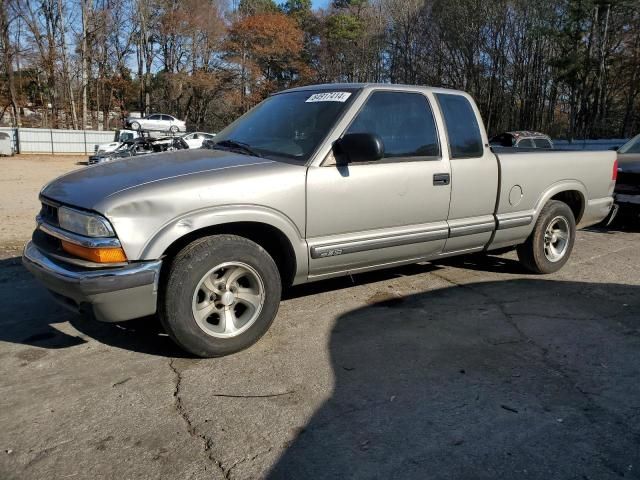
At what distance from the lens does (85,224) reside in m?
3.13

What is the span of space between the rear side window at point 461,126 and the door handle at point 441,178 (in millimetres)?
225

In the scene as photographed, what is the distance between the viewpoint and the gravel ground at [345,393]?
2451 millimetres

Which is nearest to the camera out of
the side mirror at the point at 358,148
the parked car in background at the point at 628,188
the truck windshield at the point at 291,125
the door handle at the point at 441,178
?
the side mirror at the point at 358,148

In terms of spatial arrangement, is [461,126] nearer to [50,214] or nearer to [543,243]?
[543,243]

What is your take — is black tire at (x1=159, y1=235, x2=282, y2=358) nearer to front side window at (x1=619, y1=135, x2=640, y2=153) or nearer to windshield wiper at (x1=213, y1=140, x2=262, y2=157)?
windshield wiper at (x1=213, y1=140, x2=262, y2=157)

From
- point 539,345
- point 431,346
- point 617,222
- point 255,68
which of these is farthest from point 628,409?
point 255,68

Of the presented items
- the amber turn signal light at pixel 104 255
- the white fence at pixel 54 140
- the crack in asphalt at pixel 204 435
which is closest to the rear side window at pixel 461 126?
the crack in asphalt at pixel 204 435

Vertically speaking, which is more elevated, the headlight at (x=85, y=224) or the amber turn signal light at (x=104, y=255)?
the headlight at (x=85, y=224)

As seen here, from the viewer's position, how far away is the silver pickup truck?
10.4 feet

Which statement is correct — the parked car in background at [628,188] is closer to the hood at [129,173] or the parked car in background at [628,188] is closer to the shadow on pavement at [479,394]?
the shadow on pavement at [479,394]

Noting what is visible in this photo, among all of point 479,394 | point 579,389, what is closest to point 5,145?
point 479,394

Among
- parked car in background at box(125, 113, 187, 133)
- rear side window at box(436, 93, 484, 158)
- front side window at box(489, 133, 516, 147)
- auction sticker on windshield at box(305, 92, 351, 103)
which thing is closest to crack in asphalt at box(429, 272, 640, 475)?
rear side window at box(436, 93, 484, 158)

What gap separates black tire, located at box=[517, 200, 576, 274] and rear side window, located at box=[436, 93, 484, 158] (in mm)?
1185

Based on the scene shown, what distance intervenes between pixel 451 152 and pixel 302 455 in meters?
3.02
